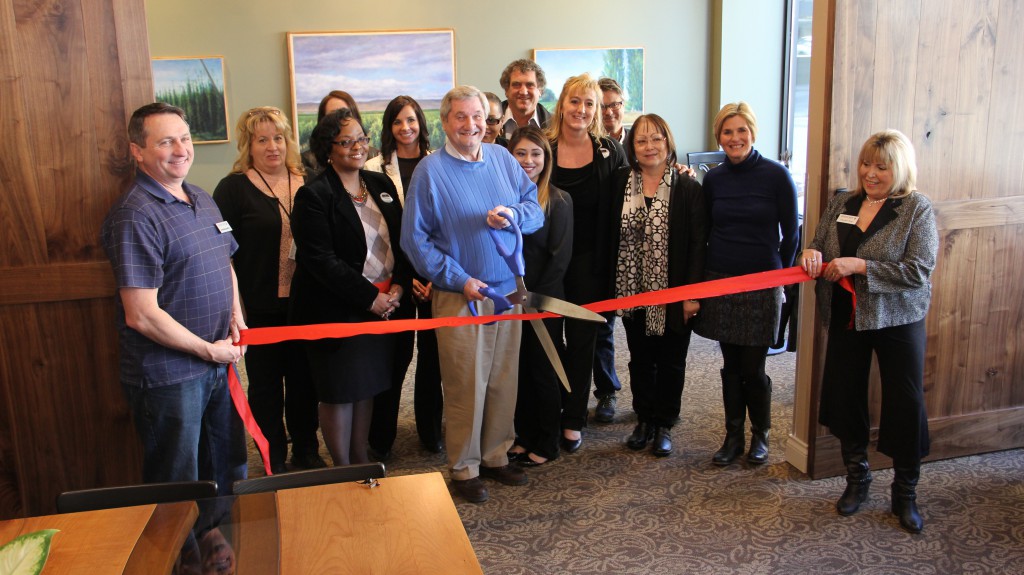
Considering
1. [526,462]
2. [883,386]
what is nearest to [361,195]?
[526,462]

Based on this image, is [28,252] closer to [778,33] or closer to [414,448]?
[414,448]

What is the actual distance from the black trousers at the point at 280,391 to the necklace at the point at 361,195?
2.22 ft

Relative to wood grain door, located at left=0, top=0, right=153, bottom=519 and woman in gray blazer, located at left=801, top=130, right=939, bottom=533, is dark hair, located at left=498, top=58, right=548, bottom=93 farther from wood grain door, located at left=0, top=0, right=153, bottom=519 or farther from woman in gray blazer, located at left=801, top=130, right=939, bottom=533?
wood grain door, located at left=0, top=0, right=153, bottom=519

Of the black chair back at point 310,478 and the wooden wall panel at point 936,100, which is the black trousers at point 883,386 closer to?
the wooden wall panel at point 936,100

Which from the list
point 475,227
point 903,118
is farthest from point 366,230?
point 903,118

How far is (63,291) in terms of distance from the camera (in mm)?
2723

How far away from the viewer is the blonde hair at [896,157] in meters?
2.98

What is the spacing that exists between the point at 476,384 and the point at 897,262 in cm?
173

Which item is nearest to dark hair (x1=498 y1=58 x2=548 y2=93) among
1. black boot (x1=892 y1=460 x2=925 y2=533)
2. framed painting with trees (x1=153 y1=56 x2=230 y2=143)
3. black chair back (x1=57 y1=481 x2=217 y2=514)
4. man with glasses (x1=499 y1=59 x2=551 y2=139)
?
man with glasses (x1=499 y1=59 x2=551 y2=139)

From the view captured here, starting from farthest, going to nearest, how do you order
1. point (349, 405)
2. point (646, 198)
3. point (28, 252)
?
point (646, 198), point (349, 405), point (28, 252)

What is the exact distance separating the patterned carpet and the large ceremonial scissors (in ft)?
2.14

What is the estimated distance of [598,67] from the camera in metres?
7.42

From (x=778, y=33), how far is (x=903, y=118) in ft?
14.1

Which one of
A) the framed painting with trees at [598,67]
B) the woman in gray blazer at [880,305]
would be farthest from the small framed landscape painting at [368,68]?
the woman in gray blazer at [880,305]
